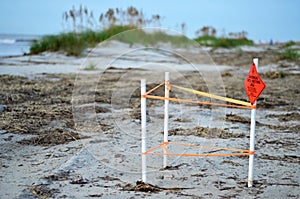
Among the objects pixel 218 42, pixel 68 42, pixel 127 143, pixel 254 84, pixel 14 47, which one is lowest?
pixel 127 143

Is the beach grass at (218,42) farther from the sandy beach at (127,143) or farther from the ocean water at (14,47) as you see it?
the sandy beach at (127,143)

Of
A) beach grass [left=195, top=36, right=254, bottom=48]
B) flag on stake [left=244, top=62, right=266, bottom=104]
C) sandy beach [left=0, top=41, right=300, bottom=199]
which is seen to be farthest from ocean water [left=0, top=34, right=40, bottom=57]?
flag on stake [left=244, top=62, right=266, bottom=104]

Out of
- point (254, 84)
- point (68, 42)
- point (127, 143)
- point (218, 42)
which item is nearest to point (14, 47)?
point (68, 42)

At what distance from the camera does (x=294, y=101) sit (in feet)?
20.3

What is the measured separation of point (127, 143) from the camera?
371 cm

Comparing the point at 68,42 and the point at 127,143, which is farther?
the point at 68,42

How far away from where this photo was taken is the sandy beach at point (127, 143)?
2.70 metres

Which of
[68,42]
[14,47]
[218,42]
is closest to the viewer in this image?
[68,42]

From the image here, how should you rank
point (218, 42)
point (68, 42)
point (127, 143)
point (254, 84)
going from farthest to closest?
point (218, 42) → point (68, 42) → point (127, 143) → point (254, 84)

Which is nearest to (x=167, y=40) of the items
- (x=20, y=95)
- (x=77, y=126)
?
(x=77, y=126)

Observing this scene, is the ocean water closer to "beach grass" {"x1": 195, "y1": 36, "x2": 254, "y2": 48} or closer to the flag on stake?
"beach grass" {"x1": 195, "y1": 36, "x2": 254, "y2": 48}

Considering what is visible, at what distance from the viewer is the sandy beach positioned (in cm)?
270

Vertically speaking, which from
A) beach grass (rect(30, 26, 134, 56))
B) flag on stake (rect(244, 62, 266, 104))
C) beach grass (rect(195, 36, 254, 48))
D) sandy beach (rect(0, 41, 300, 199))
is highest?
beach grass (rect(195, 36, 254, 48))

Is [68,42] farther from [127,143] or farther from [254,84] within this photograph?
[254,84]
